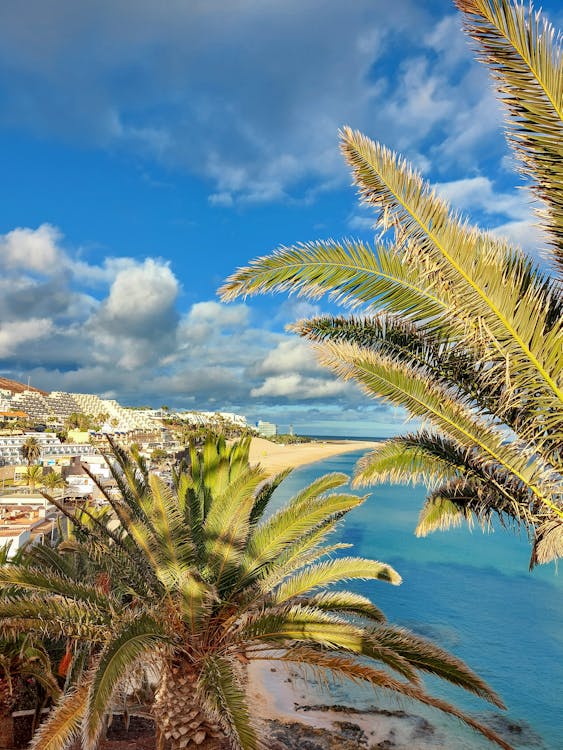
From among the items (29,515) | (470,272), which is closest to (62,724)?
(470,272)

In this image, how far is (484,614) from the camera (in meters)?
21.5

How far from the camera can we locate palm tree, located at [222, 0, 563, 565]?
3.55 meters

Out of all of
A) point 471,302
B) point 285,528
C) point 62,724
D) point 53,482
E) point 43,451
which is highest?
point 471,302

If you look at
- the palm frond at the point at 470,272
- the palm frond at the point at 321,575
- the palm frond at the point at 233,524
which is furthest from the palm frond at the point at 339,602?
the palm frond at the point at 470,272

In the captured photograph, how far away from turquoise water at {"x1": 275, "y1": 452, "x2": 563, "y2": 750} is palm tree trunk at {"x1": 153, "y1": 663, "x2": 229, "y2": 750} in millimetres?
8005

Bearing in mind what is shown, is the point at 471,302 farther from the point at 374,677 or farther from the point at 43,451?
the point at 43,451

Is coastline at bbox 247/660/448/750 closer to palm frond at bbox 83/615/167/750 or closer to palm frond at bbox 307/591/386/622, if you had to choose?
palm frond at bbox 307/591/386/622

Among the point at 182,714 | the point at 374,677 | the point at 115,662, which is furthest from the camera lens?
the point at 182,714

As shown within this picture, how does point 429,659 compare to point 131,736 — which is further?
point 131,736

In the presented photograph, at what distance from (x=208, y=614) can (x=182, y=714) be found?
1370 millimetres

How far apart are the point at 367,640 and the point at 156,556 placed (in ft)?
8.05

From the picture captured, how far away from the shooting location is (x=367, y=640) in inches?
214

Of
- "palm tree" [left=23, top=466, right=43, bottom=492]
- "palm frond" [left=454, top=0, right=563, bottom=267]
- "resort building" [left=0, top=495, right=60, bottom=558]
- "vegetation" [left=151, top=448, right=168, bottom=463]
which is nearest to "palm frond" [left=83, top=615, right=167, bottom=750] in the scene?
"palm frond" [left=454, top=0, right=563, bottom=267]

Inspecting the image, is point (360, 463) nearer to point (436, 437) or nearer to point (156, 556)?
point (436, 437)
